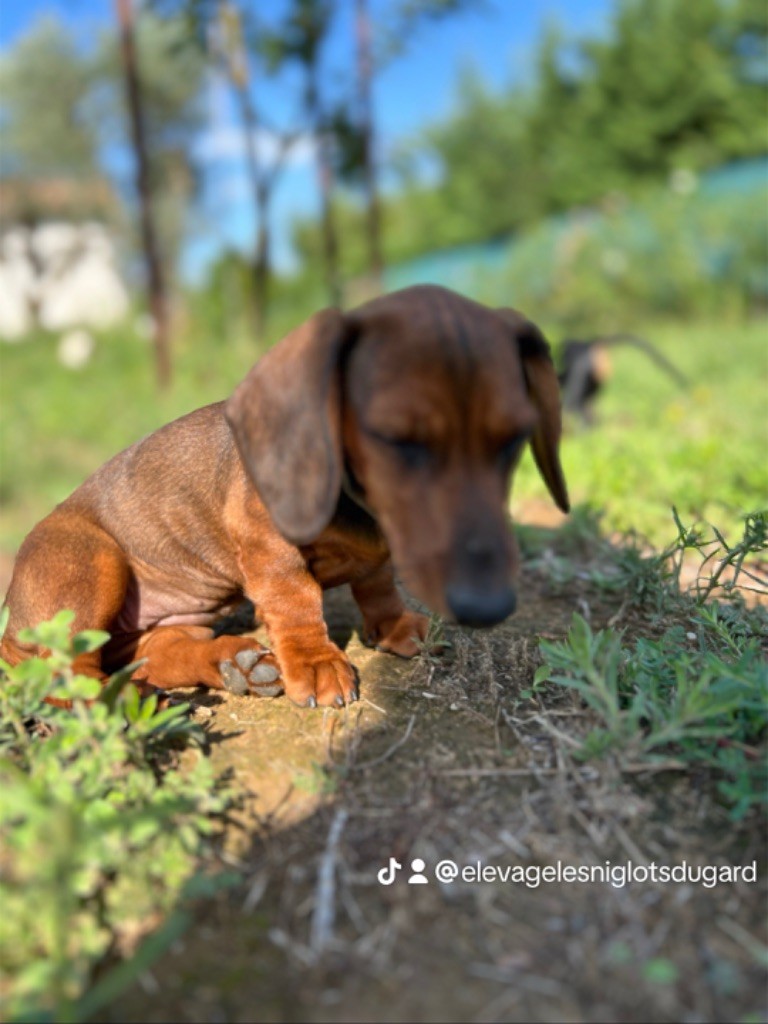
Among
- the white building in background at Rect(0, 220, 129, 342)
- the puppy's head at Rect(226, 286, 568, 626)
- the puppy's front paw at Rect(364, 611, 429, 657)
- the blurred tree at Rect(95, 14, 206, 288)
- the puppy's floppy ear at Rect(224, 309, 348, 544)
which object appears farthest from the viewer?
the white building in background at Rect(0, 220, 129, 342)

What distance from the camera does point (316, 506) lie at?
204 cm

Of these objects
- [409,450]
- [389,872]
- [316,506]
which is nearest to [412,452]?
[409,450]

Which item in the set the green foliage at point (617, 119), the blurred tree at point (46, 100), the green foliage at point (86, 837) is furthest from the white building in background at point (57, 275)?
the green foliage at point (86, 837)

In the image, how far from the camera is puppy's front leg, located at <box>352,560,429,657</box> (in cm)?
278

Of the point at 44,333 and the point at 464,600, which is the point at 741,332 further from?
the point at 44,333

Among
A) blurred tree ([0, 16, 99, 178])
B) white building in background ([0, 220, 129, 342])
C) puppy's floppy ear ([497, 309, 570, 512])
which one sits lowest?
white building in background ([0, 220, 129, 342])

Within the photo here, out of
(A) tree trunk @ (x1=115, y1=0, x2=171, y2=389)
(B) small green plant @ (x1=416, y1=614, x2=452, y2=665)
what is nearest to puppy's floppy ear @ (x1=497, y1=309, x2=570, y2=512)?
(B) small green plant @ (x1=416, y1=614, x2=452, y2=665)

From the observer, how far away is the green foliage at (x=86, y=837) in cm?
139

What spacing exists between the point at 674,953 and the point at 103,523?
2.17 metres

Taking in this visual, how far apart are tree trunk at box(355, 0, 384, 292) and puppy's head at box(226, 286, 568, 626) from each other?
12759mm

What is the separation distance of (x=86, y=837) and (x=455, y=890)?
0.76 metres

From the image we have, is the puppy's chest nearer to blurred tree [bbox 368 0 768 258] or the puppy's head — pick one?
the puppy's head

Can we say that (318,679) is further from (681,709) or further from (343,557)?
(681,709)

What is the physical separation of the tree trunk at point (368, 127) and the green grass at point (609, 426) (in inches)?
99.7
